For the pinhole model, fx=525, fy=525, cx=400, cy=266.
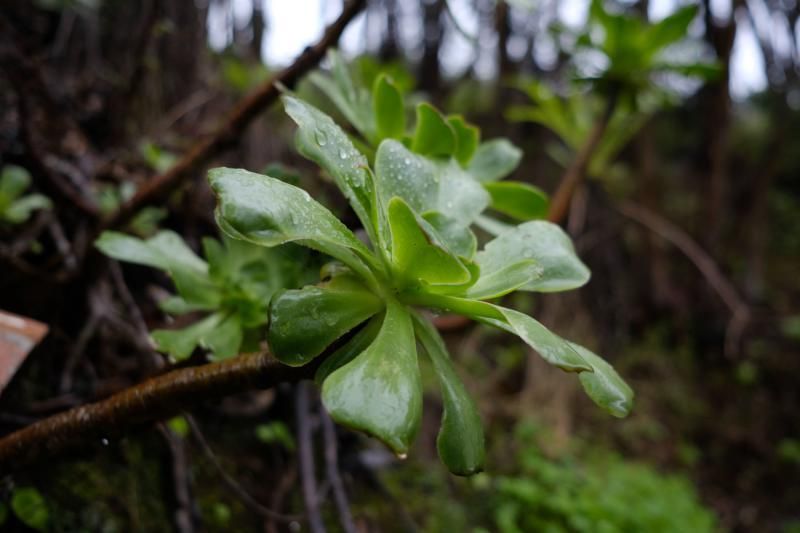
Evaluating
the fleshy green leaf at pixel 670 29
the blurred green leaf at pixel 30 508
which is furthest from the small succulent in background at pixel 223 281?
the fleshy green leaf at pixel 670 29

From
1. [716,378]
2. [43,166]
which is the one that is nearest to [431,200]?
[43,166]

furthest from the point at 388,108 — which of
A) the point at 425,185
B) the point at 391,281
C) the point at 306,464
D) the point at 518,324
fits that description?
the point at 306,464

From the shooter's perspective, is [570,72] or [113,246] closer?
[113,246]

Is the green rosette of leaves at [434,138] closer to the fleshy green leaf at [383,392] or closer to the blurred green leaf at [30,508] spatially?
the fleshy green leaf at [383,392]

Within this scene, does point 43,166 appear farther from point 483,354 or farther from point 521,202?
point 483,354

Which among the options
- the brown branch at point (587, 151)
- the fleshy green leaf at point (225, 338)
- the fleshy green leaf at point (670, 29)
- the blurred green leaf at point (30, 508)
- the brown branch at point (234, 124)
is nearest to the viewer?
the fleshy green leaf at point (225, 338)

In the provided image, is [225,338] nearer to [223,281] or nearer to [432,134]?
[223,281]
